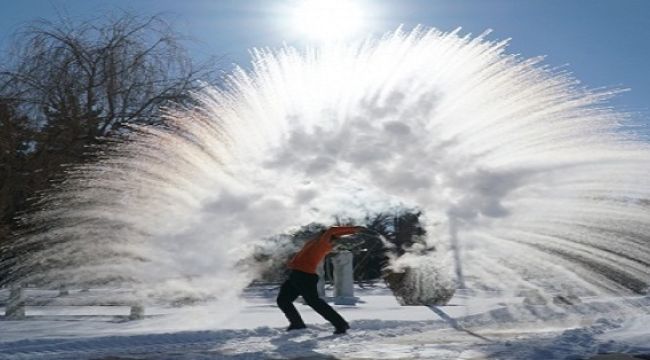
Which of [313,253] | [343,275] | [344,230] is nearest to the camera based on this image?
[344,230]

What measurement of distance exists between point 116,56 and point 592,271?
12.1m

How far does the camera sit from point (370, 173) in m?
13.2

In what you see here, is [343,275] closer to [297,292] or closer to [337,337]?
[297,292]

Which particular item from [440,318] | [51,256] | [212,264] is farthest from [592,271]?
[51,256]

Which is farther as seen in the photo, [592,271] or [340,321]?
[592,271]

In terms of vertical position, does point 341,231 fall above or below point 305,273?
above

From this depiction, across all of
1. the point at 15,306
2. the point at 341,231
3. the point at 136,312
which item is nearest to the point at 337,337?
the point at 341,231

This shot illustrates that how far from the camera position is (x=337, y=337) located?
919 cm

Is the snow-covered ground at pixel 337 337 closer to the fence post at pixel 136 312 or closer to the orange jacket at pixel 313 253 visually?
the fence post at pixel 136 312

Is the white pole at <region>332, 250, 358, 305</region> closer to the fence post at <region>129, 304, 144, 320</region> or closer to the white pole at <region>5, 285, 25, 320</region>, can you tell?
the fence post at <region>129, 304, 144, 320</region>

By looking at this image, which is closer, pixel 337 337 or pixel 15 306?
pixel 337 337

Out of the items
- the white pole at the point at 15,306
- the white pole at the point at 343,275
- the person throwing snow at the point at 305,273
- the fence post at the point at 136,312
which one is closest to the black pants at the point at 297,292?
the person throwing snow at the point at 305,273

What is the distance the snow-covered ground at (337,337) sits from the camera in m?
7.36

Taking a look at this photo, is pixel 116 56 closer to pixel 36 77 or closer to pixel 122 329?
pixel 36 77
